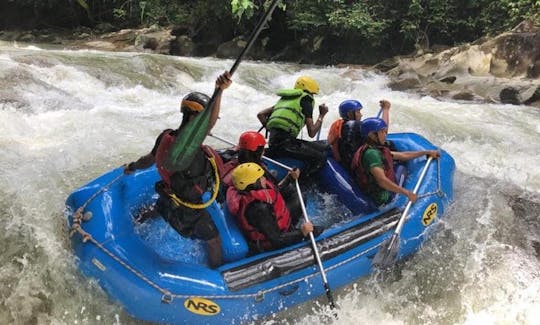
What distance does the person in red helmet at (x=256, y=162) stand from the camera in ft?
11.3

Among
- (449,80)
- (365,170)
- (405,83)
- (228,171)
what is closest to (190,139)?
(228,171)

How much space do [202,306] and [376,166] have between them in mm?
1658

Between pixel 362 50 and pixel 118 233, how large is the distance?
12138mm

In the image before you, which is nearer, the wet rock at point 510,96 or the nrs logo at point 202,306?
the nrs logo at point 202,306

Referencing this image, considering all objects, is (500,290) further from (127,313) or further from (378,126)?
(127,313)

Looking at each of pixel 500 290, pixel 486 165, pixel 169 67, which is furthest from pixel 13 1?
pixel 500 290

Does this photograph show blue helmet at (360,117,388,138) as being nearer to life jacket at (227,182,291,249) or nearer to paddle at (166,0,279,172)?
life jacket at (227,182,291,249)

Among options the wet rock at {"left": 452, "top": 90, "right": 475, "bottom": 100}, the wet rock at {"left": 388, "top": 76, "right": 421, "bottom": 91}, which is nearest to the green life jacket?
the wet rock at {"left": 452, "top": 90, "right": 475, "bottom": 100}

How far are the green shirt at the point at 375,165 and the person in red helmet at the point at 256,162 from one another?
1.77ft

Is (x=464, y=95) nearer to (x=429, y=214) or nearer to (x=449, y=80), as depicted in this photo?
(x=449, y=80)

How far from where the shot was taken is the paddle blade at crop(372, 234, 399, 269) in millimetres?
3453

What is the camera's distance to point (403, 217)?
3641 millimetres

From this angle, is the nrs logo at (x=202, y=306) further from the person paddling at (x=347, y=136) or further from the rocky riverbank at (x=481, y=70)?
the rocky riverbank at (x=481, y=70)

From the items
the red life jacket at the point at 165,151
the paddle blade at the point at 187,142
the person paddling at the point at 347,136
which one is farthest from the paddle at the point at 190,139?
the person paddling at the point at 347,136
